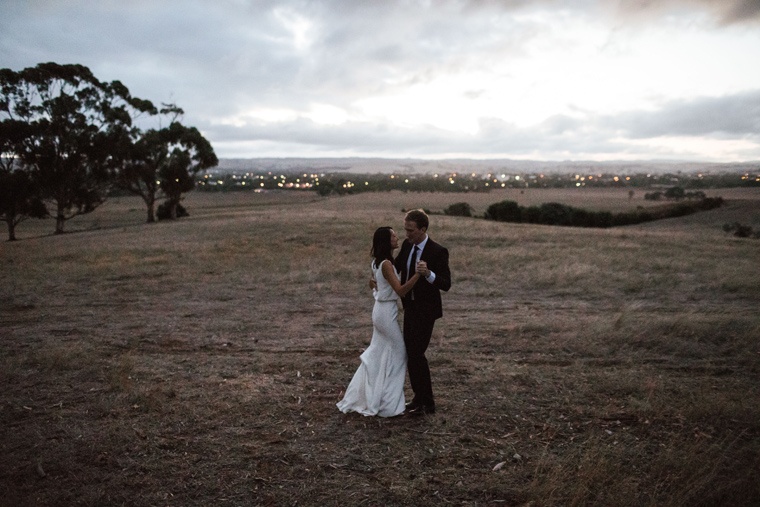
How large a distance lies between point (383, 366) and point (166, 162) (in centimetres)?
4411

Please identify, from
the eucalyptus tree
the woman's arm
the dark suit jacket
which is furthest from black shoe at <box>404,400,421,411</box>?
the eucalyptus tree

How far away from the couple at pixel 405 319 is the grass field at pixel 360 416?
0.28m

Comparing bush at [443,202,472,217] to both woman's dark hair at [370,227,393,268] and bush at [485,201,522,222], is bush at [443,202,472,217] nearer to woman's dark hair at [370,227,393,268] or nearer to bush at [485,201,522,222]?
bush at [485,201,522,222]

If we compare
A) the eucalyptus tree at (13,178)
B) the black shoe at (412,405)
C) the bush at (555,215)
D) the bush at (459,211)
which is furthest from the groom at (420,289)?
the bush at (459,211)

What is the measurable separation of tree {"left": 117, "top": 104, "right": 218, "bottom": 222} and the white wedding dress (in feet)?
136

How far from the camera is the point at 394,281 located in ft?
15.3

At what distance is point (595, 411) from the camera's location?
5.36m

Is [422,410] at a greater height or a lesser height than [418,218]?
lesser

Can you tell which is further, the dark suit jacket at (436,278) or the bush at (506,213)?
the bush at (506,213)

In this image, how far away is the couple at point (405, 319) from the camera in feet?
15.4

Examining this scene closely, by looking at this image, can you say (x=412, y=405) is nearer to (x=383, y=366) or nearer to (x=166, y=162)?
(x=383, y=366)

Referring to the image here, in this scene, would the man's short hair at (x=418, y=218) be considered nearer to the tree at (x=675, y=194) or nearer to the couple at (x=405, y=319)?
the couple at (x=405, y=319)

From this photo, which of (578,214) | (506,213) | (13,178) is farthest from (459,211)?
(13,178)

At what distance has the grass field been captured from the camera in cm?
401
